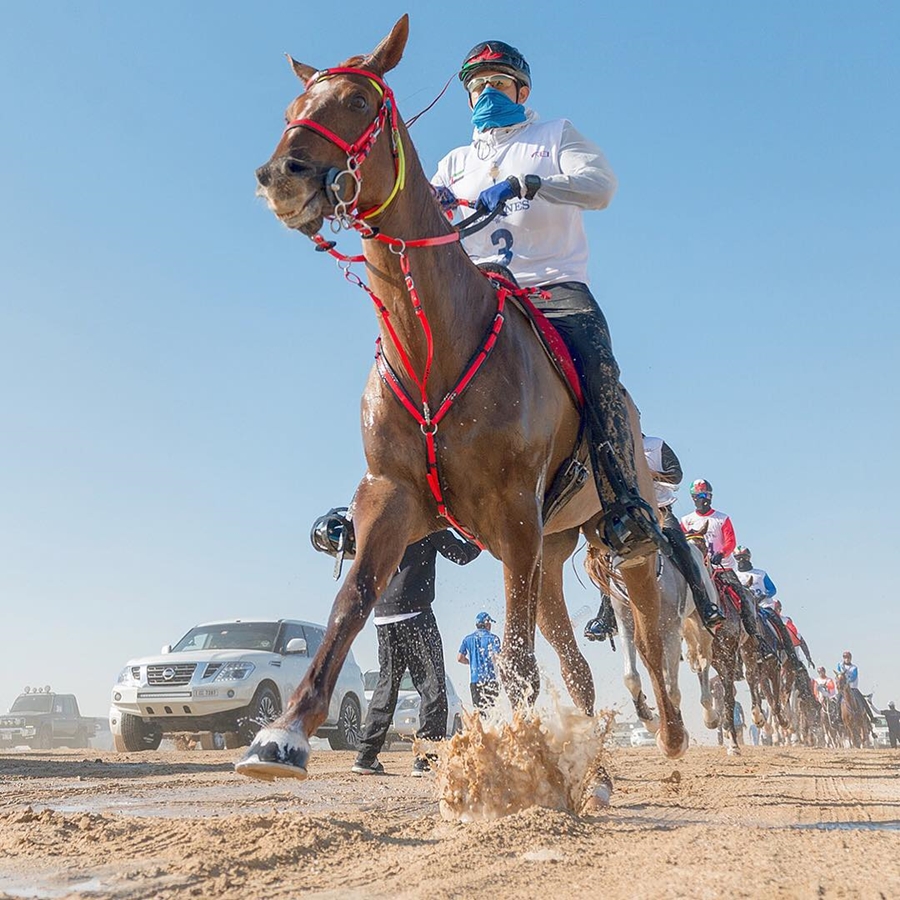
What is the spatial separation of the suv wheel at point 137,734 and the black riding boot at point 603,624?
798 centimetres

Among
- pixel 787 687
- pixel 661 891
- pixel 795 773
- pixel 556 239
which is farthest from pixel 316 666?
pixel 787 687

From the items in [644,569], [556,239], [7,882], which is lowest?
[7,882]

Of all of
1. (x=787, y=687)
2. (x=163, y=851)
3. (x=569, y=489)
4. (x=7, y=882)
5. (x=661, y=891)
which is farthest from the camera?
(x=787, y=687)

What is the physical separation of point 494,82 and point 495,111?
0.68ft

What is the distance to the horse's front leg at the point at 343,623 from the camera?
12.1ft

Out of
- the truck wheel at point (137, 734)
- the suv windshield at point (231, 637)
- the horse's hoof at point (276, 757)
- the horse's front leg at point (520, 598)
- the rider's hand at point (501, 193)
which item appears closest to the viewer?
the horse's hoof at point (276, 757)

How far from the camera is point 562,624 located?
269 inches

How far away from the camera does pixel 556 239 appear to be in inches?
236

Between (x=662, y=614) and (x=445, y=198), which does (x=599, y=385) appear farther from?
(x=662, y=614)

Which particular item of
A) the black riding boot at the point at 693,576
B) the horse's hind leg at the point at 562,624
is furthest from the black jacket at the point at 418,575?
the black riding boot at the point at 693,576

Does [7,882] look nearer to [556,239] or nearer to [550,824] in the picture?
[550,824]

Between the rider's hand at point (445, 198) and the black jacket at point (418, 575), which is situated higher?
the rider's hand at point (445, 198)

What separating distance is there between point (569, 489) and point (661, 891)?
304cm

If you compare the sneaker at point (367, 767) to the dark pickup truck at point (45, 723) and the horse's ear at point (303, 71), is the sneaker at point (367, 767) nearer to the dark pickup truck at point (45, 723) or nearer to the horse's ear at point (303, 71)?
the horse's ear at point (303, 71)
